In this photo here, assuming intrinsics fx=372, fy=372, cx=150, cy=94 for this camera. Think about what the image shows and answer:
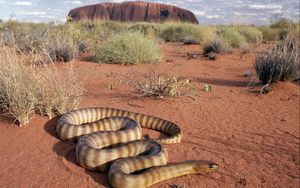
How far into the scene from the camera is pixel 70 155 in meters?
5.02

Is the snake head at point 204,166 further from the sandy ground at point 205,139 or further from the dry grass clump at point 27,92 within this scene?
the dry grass clump at point 27,92

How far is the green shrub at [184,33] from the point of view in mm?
23728

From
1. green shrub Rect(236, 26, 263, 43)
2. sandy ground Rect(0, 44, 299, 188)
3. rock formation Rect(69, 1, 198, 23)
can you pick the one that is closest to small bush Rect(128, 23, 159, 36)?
green shrub Rect(236, 26, 263, 43)

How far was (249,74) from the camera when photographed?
11727 mm

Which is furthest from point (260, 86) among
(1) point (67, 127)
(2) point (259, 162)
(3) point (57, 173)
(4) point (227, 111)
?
(3) point (57, 173)

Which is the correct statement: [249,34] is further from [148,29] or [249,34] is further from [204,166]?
[204,166]

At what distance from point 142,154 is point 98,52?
898cm

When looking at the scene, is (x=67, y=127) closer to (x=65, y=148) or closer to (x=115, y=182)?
(x=65, y=148)

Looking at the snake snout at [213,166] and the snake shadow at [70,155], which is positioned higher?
the snake shadow at [70,155]

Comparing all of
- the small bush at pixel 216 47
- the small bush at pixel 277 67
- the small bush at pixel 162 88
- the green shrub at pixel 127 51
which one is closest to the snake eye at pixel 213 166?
the small bush at pixel 162 88

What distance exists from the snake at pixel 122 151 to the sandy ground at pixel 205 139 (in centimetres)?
12

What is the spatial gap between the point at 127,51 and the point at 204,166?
8.63m

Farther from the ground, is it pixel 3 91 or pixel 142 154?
pixel 3 91

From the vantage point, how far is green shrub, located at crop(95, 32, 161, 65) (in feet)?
42.0
